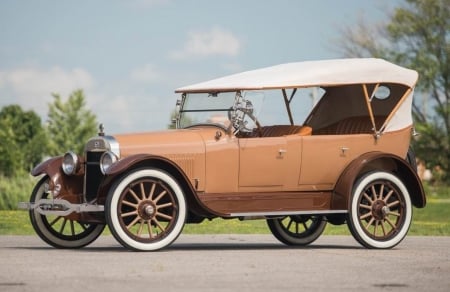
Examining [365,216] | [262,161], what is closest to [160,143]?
[262,161]

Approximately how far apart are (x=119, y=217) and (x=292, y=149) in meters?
2.27

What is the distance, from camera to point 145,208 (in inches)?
456

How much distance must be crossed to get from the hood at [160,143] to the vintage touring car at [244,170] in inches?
0.5

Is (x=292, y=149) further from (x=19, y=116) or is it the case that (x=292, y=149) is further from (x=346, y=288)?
(x=19, y=116)

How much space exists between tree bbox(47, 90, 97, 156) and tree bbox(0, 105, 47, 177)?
3.49 metres

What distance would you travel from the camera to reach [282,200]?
41.0ft

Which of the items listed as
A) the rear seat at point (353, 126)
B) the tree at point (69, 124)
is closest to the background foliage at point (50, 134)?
the tree at point (69, 124)

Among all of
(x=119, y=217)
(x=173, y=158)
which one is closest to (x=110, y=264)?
(x=119, y=217)

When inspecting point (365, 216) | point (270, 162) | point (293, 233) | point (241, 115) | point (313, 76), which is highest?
point (313, 76)

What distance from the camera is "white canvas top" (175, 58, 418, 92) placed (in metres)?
12.6

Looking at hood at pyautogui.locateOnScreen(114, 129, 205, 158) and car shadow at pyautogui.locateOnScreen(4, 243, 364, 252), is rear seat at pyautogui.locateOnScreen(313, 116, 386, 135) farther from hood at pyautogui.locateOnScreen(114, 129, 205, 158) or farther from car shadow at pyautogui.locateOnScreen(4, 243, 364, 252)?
hood at pyautogui.locateOnScreen(114, 129, 205, 158)

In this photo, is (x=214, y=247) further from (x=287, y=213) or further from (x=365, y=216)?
(x=365, y=216)

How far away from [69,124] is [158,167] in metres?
88.2

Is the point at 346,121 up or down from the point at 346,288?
up
